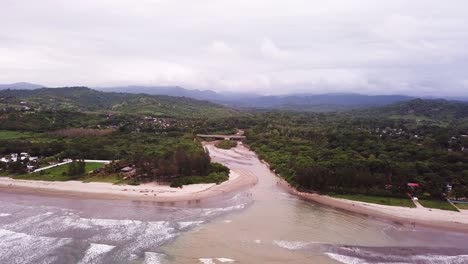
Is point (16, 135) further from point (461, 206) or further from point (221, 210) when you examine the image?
point (461, 206)

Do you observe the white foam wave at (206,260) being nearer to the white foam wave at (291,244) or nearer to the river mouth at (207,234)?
the river mouth at (207,234)

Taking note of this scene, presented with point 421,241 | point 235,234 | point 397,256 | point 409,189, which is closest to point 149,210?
point 235,234

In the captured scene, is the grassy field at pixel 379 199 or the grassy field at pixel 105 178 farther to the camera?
the grassy field at pixel 105 178

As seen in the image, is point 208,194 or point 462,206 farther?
point 208,194

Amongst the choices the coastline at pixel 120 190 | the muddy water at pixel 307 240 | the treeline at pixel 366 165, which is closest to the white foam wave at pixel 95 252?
the muddy water at pixel 307 240

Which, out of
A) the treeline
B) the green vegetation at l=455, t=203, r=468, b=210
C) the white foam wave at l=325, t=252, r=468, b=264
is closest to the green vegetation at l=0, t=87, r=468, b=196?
the treeline

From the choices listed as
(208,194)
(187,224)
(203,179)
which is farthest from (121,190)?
(187,224)

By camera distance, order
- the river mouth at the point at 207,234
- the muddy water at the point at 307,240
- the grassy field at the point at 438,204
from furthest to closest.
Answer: the grassy field at the point at 438,204 → the muddy water at the point at 307,240 → the river mouth at the point at 207,234
